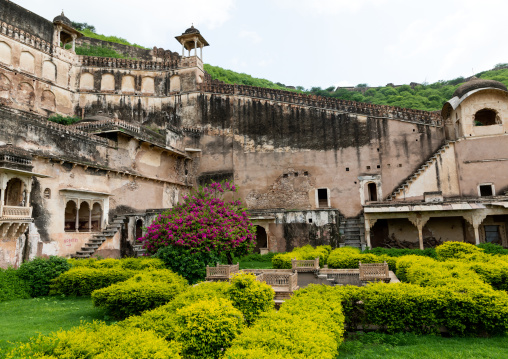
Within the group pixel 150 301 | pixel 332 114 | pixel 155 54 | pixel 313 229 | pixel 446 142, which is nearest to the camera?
pixel 150 301

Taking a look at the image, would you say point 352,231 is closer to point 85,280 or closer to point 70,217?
point 85,280

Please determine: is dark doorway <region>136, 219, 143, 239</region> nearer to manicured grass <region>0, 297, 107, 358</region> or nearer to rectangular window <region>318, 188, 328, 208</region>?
manicured grass <region>0, 297, 107, 358</region>

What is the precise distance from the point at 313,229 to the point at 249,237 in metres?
5.91

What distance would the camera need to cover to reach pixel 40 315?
27.6 ft

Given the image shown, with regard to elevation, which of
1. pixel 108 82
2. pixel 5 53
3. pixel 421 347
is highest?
pixel 108 82

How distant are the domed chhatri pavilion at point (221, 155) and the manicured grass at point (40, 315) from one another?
424 cm

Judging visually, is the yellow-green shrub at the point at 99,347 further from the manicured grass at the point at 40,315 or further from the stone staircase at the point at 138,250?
the stone staircase at the point at 138,250

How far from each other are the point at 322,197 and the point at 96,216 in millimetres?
13862

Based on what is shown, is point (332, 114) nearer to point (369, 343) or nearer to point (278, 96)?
point (278, 96)

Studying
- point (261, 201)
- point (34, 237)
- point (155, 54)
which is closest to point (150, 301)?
point (34, 237)

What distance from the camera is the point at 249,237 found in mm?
14430

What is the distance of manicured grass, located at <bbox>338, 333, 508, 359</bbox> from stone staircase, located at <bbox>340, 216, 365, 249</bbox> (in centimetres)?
1327

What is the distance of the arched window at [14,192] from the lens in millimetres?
13797

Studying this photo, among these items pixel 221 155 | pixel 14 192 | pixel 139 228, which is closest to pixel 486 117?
pixel 221 155
